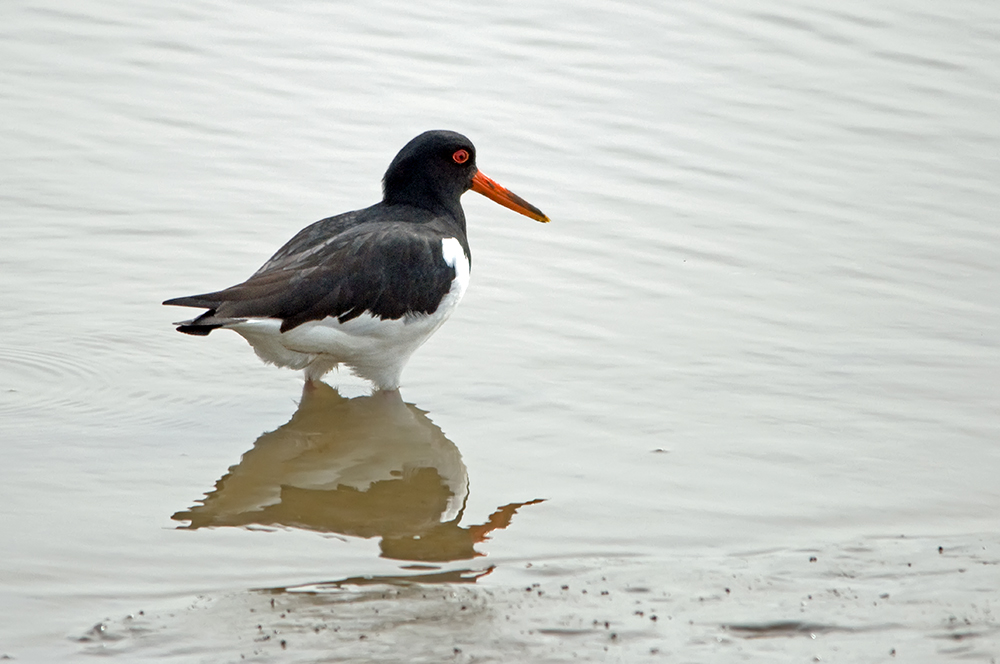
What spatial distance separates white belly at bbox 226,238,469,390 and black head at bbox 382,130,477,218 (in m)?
0.58

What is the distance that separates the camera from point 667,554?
5125mm

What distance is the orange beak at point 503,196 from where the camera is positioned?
310 inches

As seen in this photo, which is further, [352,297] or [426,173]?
[426,173]

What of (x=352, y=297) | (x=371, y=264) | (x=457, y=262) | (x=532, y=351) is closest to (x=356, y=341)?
(x=352, y=297)

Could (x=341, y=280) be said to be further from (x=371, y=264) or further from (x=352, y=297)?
(x=371, y=264)

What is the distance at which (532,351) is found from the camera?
7.20m

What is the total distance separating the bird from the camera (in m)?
6.16

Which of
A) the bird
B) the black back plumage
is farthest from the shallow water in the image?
the black back plumage

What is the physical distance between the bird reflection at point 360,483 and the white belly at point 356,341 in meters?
0.19

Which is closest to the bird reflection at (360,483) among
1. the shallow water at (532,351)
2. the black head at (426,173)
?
the shallow water at (532,351)

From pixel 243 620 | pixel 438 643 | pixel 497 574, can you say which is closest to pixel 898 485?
pixel 497 574

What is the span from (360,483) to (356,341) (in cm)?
97

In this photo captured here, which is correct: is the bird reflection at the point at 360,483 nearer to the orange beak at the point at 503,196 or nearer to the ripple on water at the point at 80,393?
the ripple on water at the point at 80,393

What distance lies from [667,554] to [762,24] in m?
8.63
